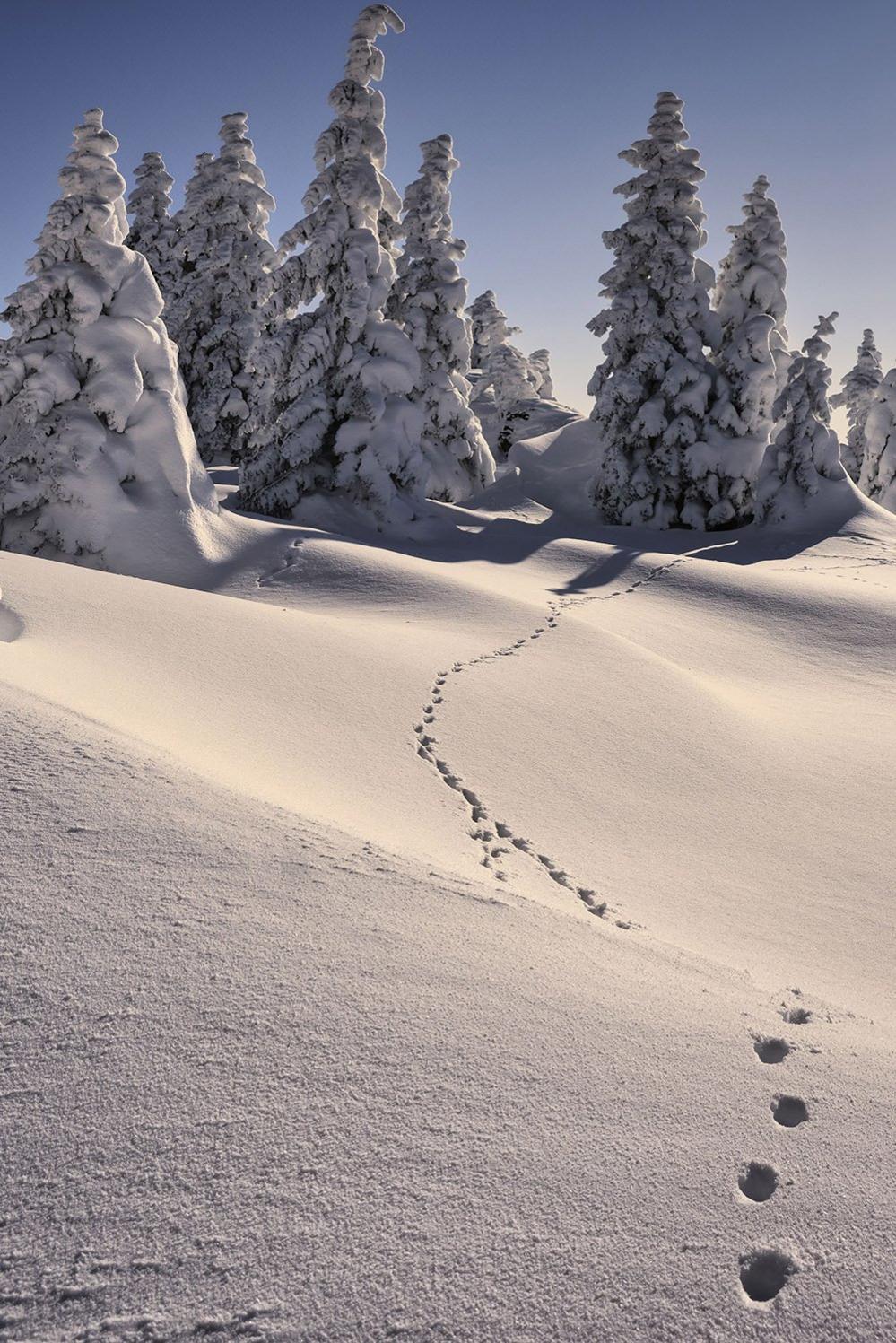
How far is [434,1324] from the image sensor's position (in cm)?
161

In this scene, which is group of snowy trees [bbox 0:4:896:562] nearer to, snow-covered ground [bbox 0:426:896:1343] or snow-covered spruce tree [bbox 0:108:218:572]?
snow-covered spruce tree [bbox 0:108:218:572]

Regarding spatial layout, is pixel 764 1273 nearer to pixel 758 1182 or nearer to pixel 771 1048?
pixel 758 1182

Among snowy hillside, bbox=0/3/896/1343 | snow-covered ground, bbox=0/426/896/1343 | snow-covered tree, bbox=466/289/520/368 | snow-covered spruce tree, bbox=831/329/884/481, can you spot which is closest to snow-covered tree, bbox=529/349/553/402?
snow-covered tree, bbox=466/289/520/368

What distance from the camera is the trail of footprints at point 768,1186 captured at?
5.92ft

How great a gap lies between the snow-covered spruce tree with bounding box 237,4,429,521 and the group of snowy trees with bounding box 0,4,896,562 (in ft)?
0.16

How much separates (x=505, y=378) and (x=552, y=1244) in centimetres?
4163

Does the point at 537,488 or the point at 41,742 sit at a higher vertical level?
the point at 537,488

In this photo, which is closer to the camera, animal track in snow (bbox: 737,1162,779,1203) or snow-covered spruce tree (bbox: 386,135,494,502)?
animal track in snow (bbox: 737,1162,779,1203)

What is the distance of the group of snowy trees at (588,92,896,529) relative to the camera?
21.5m

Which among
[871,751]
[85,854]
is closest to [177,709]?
[85,854]

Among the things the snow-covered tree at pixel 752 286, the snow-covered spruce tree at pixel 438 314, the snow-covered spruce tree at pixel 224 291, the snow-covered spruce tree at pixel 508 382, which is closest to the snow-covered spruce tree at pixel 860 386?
the snow-covered spruce tree at pixel 508 382

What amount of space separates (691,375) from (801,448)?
3325 millimetres

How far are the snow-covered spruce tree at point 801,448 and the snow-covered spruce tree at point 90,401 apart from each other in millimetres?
14587

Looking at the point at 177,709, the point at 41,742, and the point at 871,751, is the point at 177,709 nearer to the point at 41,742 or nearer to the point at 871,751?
the point at 41,742
